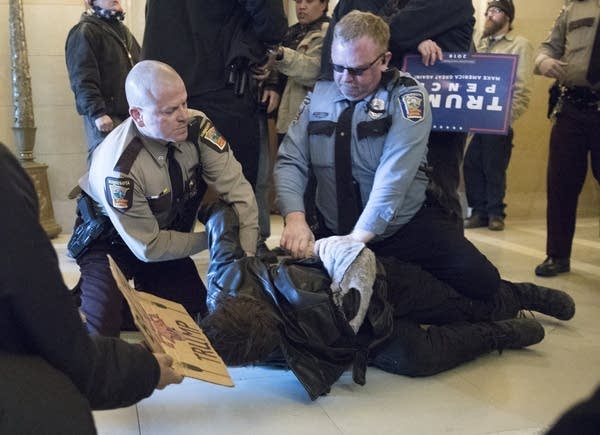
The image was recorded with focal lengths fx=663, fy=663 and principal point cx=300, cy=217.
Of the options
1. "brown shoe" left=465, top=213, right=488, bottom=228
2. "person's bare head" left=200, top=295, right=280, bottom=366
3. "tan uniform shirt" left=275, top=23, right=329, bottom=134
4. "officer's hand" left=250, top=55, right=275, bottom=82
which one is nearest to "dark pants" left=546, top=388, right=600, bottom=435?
"person's bare head" left=200, top=295, right=280, bottom=366

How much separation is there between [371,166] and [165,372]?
1.26 meters

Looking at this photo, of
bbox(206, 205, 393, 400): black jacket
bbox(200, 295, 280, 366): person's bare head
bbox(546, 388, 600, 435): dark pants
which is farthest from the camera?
bbox(206, 205, 393, 400): black jacket

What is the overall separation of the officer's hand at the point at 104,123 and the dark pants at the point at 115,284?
123cm

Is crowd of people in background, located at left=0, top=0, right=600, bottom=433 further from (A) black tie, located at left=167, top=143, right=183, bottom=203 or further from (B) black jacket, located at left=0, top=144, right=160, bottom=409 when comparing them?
(B) black jacket, located at left=0, top=144, right=160, bottom=409

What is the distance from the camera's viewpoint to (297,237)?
2104mm

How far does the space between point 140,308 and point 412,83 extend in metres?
1.29

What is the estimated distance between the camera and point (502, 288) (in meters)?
2.37

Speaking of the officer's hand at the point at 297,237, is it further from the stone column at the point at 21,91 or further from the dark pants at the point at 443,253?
the stone column at the point at 21,91

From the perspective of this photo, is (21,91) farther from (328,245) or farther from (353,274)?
(353,274)

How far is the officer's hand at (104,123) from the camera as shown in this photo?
3.25m

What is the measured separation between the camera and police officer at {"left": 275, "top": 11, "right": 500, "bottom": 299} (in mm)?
2098

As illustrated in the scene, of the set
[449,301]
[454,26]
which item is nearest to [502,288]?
[449,301]

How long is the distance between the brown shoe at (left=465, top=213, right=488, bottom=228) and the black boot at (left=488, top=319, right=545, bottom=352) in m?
2.26

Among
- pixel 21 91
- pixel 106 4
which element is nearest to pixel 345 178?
pixel 106 4
